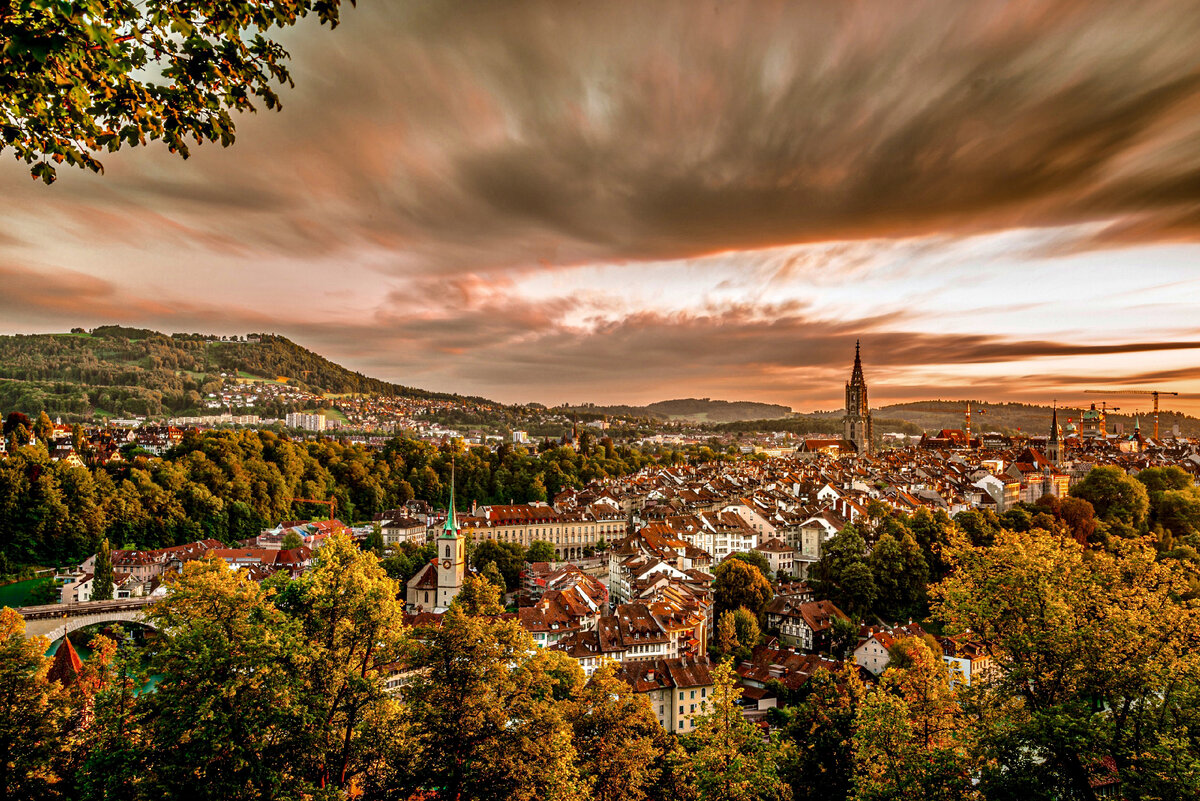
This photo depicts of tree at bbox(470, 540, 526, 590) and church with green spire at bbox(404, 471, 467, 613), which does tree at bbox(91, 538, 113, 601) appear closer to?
church with green spire at bbox(404, 471, 467, 613)

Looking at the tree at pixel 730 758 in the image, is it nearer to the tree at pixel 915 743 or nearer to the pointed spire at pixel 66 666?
the tree at pixel 915 743

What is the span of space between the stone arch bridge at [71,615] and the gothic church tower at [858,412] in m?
126

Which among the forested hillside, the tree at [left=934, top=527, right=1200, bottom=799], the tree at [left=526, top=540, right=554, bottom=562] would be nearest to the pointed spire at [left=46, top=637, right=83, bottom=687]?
the tree at [left=934, top=527, right=1200, bottom=799]

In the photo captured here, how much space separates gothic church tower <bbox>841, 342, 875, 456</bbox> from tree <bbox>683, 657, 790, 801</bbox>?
128107 mm

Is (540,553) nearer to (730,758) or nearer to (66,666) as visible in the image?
(66,666)

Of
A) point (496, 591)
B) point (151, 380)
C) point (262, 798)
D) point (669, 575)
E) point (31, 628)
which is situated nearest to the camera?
point (262, 798)

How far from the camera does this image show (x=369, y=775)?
35.3 ft

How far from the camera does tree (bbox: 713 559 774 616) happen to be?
4369 cm

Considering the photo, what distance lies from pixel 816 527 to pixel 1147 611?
162 feet

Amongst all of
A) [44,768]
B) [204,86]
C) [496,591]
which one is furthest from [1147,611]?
[44,768]

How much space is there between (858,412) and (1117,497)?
7973cm

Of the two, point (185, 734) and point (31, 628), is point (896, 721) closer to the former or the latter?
point (185, 734)

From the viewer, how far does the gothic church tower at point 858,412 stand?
134375 millimetres

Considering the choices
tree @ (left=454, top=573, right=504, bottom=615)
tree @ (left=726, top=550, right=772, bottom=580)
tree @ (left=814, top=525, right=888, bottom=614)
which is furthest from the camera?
tree @ (left=726, top=550, right=772, bottom=580)
